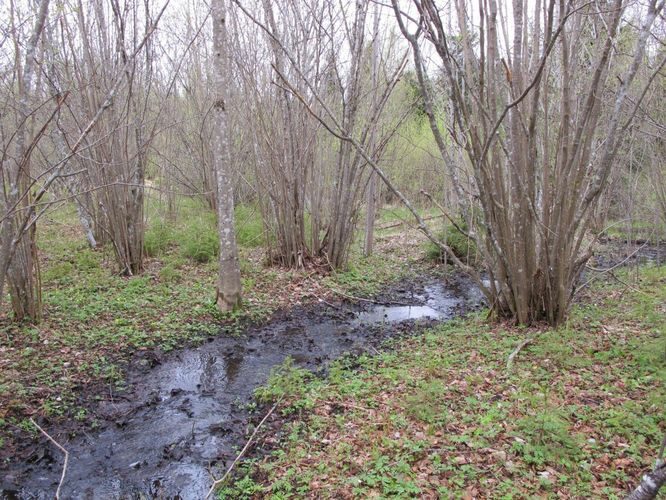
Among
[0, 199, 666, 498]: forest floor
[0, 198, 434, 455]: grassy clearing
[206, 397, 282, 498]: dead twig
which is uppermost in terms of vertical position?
[0, 198, 434, 455]: grassy clearing

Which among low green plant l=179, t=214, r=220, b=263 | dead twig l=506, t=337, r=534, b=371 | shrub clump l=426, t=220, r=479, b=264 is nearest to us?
dead twig l=506, t=337, r=534, b=371

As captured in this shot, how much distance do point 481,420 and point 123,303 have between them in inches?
199

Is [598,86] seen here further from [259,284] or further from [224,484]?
[259,284]

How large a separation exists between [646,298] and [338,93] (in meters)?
6.39

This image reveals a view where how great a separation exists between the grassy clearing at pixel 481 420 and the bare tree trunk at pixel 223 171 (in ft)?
6.67

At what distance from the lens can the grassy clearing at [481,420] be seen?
9.47ft

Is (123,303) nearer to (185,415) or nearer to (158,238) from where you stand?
(185,415)

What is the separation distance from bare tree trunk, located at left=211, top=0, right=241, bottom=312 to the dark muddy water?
2.53 ft

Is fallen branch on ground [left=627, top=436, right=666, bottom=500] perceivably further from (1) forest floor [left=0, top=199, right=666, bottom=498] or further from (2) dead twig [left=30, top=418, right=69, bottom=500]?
(2) dead twig [left=30, top=418, right=69, bottom=500]

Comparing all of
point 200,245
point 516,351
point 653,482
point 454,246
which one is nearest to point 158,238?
point 200,245

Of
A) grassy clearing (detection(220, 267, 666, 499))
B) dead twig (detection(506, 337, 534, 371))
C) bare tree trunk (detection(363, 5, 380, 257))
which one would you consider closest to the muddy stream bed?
grassy clearing (detection(220, 267, 666, 499))

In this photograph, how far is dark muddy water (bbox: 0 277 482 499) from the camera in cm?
326

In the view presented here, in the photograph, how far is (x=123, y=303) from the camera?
21.4ft

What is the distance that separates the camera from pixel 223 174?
6.21 meters
